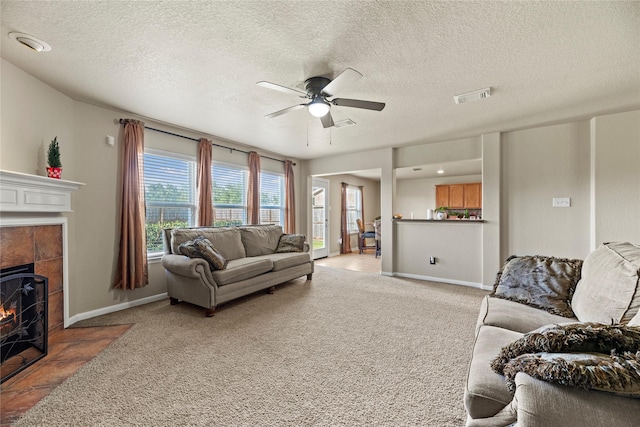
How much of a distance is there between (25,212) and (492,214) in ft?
18.5

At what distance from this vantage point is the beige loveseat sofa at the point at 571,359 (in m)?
0.76

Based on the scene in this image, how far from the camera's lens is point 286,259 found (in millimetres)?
4180

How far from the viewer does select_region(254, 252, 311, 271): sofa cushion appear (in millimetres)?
4035

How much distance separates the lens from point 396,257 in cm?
522

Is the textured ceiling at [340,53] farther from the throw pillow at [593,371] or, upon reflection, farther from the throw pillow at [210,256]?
the throw pillow at [593,371]

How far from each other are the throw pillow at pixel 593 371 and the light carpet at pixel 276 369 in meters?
0.94

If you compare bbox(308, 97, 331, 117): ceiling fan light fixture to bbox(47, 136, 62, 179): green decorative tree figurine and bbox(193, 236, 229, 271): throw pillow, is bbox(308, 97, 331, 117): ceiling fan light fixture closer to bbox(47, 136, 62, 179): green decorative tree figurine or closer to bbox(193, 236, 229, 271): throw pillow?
bbox(193, 236, 229, 271): throw pillow

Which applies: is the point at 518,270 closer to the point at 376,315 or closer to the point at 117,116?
the point at 376,315

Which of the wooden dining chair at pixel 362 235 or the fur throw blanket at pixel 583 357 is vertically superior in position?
the fur throw blanket at pixel 583 357

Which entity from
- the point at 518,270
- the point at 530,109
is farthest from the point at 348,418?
the point at 530,109

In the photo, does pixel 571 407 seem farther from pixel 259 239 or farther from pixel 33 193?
pixel 259 239

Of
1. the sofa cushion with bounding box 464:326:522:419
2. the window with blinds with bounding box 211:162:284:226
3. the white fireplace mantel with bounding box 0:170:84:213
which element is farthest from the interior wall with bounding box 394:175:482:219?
the white fireplace mantel with bounding box 0:170:84:213

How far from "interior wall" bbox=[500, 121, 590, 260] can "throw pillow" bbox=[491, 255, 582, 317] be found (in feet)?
6.92

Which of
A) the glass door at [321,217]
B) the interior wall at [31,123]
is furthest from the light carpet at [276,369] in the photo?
the glass door at [321,217]
